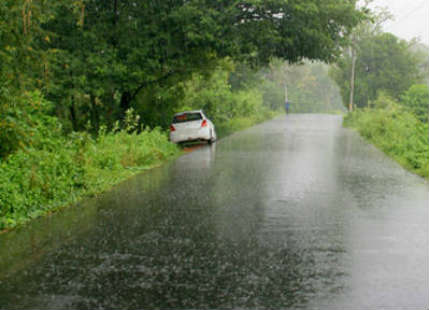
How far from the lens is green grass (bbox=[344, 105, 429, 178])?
15.9 m

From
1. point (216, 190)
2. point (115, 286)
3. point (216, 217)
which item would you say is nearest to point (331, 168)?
point (216, 190)

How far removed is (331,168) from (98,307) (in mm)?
11879

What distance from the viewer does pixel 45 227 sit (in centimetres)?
789

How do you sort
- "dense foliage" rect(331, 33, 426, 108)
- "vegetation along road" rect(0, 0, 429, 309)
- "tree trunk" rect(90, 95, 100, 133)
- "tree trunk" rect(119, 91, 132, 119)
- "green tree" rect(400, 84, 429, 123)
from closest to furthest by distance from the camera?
"vegetation along road" rect(0, 0, 429, 309) < "tree trunk" rect(90, 95, 100, 133) < "tree trunk" rect(119, 91, 132, 119) < "green tree" rect(400, 84, 429, 123) < "dense foliage" rect(331, 33, 426, 108)

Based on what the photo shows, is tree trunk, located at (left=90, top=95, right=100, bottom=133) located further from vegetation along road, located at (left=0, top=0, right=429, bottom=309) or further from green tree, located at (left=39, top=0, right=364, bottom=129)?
green tree, located at (left=39, top=0, right=364, bottom=129)

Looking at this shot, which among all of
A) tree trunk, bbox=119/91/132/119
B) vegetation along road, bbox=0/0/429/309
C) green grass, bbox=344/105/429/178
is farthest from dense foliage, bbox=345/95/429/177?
tree trunk, bbox=119/91/132/119

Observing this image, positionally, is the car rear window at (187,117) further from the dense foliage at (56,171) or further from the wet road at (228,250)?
the wet road at (228,250)

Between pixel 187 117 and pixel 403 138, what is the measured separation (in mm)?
9723

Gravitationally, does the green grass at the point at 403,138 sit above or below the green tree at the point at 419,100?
below

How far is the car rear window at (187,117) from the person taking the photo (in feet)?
80.4

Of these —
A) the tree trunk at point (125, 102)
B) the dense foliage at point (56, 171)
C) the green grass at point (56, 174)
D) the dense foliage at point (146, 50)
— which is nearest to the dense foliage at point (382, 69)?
the dense foliage at point (146, 50)

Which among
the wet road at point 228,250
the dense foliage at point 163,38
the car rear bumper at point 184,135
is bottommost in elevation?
the wet road at point 228,250

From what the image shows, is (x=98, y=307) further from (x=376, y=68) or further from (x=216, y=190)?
(x=376, y=68)

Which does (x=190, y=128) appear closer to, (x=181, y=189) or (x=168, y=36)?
(x=168, y=36)
